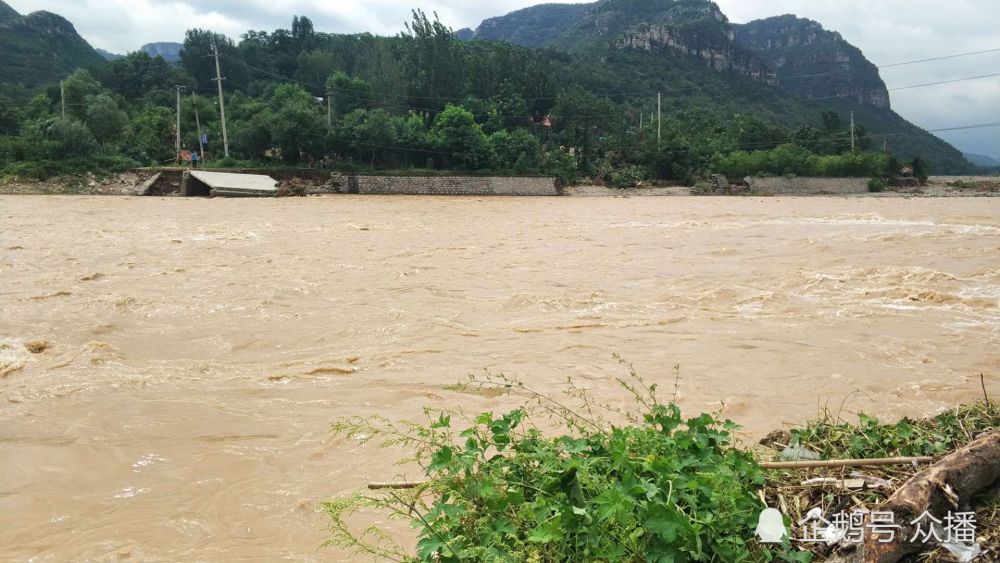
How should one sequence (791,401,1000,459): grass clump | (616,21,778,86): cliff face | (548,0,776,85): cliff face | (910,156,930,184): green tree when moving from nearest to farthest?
(791,401,1000,459): grass clump, (910,156,930,184): green tree, (616,21,778,86): cliff face, (548,0,776,85): cliff face

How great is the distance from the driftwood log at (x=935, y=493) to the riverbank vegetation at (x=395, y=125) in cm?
3886

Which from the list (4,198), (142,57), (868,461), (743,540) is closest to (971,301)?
(868,461)

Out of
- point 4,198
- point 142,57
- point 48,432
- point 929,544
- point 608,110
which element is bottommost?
point 48,432

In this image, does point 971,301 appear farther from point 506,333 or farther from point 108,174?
point 108,174

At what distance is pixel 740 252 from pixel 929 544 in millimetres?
12401

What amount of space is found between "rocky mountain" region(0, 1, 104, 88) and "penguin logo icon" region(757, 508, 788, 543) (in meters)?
78.4

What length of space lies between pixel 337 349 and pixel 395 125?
37203mm

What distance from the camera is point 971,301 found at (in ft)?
28.6

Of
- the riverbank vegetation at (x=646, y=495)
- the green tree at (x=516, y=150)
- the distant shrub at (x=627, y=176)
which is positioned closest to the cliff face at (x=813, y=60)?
the distant shrub at (x=627, y=176)

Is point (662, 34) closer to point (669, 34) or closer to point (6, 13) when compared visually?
point (669, 34)

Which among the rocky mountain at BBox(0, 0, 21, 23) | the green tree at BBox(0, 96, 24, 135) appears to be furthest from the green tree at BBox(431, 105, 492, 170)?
the rocky mountain at BBox(0, 0, 21, 23)

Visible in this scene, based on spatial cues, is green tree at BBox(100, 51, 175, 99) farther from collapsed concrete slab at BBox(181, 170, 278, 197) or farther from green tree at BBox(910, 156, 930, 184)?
green tree at BBox(910, 156, 930, 184)

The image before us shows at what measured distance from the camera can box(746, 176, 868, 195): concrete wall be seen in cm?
4231

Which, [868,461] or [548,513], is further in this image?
[868,461]
